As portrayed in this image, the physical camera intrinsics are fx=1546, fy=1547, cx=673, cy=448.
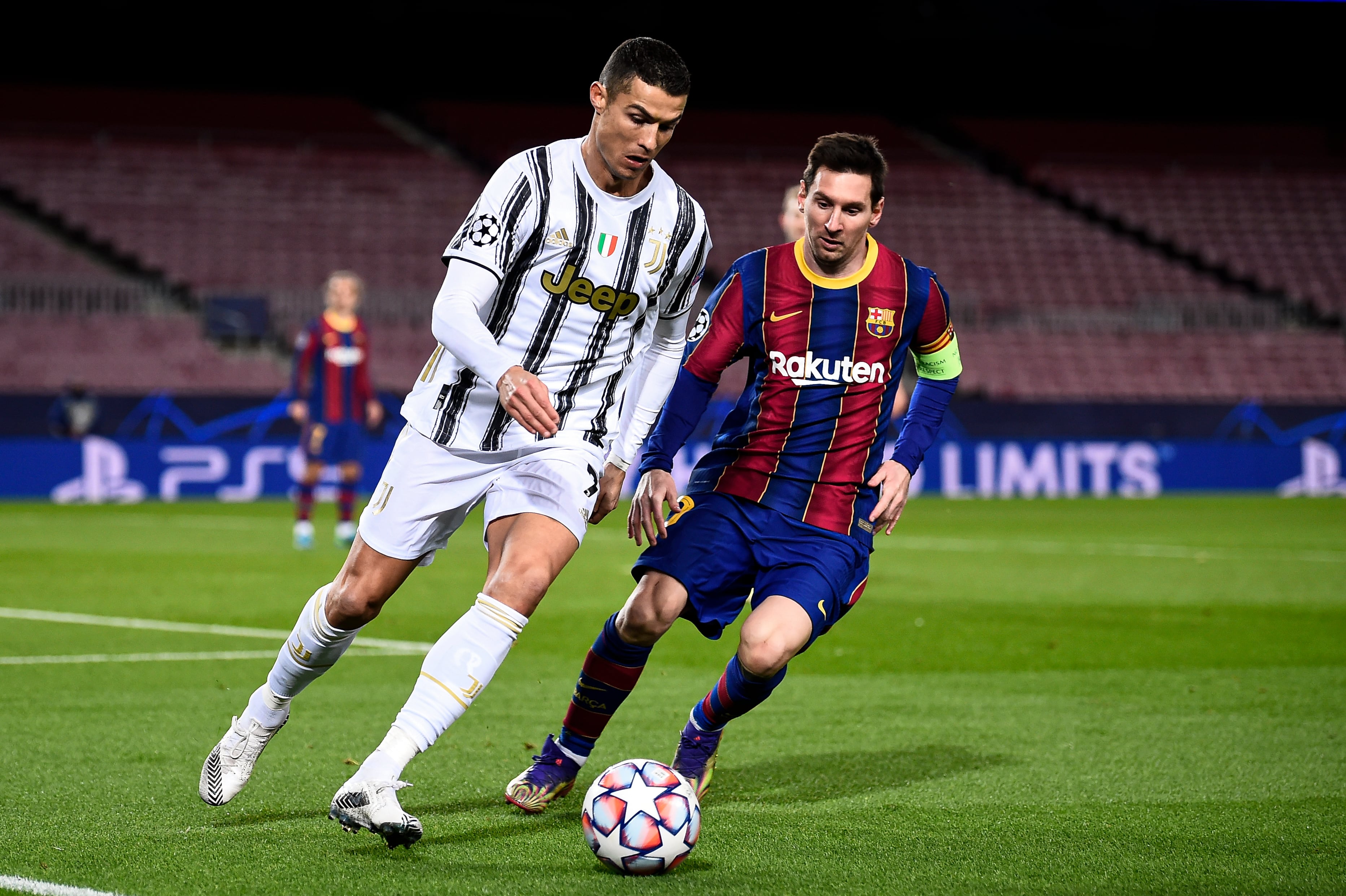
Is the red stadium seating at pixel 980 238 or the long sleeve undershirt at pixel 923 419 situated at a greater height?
the red stadium seating at pixel 980 238

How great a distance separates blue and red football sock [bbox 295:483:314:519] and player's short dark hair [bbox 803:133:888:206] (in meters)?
9.30

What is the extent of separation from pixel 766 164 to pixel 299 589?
21448 millimetres

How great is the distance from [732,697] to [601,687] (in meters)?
0.38

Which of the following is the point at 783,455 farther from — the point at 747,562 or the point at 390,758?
the point at 390,758

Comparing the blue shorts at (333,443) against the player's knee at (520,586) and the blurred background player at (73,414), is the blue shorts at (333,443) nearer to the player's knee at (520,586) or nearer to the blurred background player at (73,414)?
the blurred background player at (73,414)

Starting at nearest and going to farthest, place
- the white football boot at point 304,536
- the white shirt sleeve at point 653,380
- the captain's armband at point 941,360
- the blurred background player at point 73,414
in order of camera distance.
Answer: the white shirt sleeve at point 653,380 → the captain's armband at point 941,360 → the white football boot at point 304,536 → the blurred background player at point 73,414

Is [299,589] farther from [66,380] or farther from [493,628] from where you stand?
[66,380]

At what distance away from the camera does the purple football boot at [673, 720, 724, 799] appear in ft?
15.0

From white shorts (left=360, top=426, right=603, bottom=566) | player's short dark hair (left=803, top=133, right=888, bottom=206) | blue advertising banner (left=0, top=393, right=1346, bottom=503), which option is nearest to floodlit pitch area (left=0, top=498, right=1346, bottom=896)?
white shorts (left=360, top=426, right=603, bottom=566)

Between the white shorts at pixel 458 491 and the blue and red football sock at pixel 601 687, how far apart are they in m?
0.51

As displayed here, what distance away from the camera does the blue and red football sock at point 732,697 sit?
4.45 meters

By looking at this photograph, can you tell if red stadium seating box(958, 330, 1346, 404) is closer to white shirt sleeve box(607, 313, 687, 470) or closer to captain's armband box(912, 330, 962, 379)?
captain's armband box(912, 330, 962, 379)

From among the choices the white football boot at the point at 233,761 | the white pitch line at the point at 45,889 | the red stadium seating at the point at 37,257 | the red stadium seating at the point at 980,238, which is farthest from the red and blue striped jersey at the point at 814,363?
the red stadium seating at the point at 980,238

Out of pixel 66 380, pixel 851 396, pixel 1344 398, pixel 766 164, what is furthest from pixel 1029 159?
pixel 851 396
